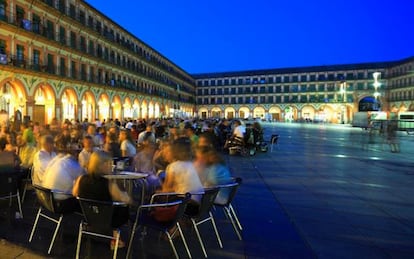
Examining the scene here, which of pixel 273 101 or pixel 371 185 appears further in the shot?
pixel 273 101

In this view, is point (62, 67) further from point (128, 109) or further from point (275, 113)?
point (275, 113)

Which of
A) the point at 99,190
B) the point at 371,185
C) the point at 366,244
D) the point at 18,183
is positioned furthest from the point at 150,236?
the point at 371,185

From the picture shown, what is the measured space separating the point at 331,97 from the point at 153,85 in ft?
154

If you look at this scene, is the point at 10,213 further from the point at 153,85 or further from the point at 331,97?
the point at 331,97

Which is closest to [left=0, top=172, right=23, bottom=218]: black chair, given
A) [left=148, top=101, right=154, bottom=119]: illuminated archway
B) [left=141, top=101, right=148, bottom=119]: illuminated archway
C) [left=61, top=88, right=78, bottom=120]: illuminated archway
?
[left=61, top=88, right=78, bottom=120]: illuminated archway

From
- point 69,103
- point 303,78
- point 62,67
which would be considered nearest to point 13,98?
point 62,67

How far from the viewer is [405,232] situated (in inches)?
188

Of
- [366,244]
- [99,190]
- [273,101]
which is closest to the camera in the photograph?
[99,190]

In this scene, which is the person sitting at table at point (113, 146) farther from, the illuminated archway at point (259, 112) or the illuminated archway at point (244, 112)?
the illuminated archway at point (244, 112)

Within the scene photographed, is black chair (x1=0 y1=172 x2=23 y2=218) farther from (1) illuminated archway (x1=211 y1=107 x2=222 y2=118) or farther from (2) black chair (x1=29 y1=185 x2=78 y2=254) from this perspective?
(1) illuminated archway (x1=211 y1=107 x2=222 y2=118)

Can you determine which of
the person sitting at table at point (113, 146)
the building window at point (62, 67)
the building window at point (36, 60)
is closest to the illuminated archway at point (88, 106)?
the building window at point (62, 67)

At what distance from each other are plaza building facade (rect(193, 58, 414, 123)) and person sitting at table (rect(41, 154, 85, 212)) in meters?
71.8

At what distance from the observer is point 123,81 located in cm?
4522

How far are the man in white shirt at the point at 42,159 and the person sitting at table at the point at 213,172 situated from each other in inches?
94.8
